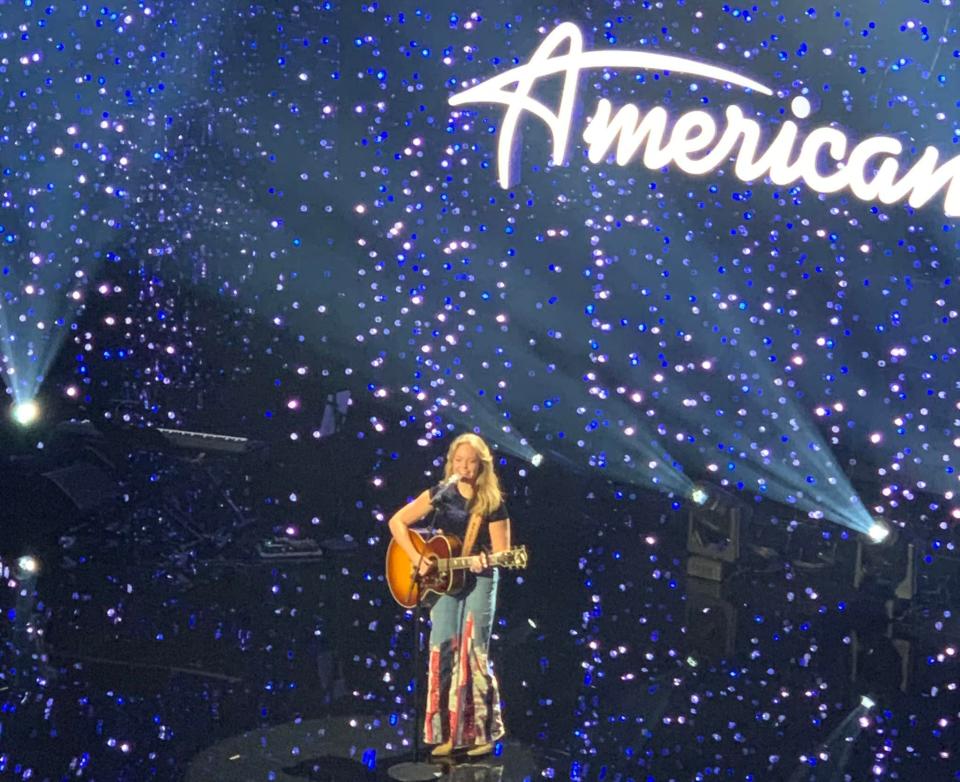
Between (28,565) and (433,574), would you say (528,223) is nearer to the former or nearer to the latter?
(28,565)

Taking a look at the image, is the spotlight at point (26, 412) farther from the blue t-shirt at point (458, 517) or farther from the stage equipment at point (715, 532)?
the blue t-shirt at point (458, 517)

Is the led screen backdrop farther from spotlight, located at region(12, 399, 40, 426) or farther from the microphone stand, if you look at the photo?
the microphone stand

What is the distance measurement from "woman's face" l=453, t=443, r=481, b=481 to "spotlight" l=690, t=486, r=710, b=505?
18.8ft

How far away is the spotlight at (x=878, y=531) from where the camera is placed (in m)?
9.05

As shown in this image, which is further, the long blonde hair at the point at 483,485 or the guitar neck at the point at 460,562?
the long blonde hair at the point at 483,485

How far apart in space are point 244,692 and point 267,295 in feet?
19.3

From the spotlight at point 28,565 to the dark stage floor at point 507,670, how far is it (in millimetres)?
174

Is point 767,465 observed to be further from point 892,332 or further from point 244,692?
point 244,692

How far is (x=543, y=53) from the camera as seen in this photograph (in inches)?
332

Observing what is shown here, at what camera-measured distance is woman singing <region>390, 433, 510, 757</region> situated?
4312 mm

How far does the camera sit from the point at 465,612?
14.2 feet

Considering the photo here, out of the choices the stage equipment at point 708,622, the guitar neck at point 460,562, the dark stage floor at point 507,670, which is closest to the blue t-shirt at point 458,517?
the guitar neck at point 460,562

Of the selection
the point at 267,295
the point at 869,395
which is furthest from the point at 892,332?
the point at 267,295

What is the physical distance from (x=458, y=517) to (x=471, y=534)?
4.3 inches
